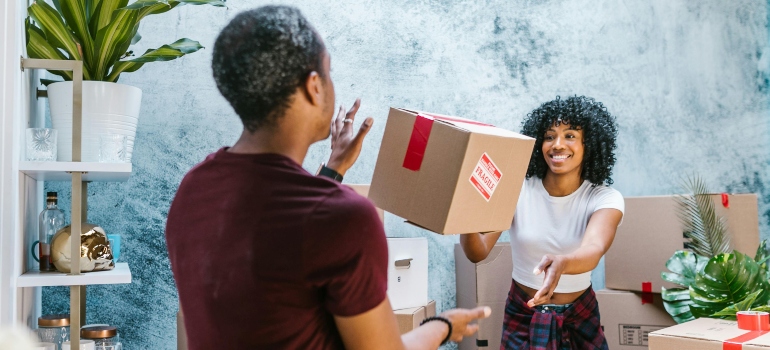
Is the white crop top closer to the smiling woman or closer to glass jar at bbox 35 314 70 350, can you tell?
the smiling woman

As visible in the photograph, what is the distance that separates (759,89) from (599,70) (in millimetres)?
921


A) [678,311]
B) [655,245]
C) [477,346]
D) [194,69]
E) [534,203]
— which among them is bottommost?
[477,346]

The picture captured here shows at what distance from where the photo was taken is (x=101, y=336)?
1.85 meters

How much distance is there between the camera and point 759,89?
3.56 metres

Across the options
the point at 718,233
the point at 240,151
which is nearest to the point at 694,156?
the point at 718,233

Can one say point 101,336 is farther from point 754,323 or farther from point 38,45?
point 754,323

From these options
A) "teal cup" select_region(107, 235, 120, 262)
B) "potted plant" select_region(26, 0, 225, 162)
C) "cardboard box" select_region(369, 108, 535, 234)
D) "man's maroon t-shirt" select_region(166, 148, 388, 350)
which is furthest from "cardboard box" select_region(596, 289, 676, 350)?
"man's maroon t-shirt" select_region(166, 148, 388, 350)

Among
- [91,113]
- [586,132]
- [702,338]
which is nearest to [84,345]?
[91,113]

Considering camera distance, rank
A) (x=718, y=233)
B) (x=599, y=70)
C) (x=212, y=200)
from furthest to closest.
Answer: (x=599, y=70) → (x=718, y=233) → (x=212, y=200)

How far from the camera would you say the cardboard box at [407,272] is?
2.54m

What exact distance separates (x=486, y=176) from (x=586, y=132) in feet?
3.17

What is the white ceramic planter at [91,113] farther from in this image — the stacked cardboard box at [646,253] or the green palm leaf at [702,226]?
the green palm leaf at [702,226]

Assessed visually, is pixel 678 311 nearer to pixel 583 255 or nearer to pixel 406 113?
pixel 583 255

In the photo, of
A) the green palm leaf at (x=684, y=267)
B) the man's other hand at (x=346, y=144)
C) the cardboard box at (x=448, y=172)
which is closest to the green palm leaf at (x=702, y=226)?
the green palm leaf at (x=684, y=267)
